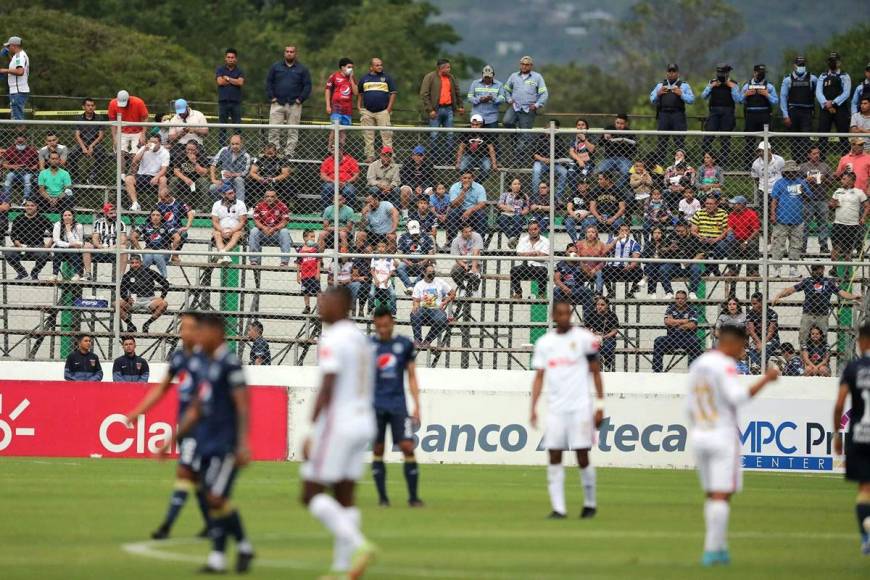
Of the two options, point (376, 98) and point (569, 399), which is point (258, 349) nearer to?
point (376, 98)

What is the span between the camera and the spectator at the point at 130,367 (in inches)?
983

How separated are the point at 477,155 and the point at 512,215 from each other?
3.62 ft

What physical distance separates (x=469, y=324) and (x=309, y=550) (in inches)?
478

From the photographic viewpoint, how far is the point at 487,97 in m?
30.7

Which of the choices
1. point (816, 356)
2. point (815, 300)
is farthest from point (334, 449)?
point (815, 300)

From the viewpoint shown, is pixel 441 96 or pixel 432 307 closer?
pixel 432 307

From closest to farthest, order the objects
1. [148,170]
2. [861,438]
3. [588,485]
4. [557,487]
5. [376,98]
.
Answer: [861,438] → [557,487] → [588,485] → [148,170] → [376,98]

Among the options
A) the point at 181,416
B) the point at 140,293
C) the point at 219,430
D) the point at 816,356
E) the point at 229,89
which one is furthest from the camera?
the point at 229,89

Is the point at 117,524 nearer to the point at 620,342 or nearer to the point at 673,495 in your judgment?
the point at 673,495

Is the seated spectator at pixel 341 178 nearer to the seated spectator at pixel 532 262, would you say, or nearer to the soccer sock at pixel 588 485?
the seated spectator at pixel 532 262

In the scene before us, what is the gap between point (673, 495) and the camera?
20.1 m

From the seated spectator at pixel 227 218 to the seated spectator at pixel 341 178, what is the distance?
4.84ft

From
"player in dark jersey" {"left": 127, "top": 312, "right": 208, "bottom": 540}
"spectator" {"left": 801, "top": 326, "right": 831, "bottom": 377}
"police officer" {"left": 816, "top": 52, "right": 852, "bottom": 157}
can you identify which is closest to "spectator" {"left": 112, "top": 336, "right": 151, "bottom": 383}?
"spectator" {"left": 801, "top": 326, "right": 831, "bottom": 377}

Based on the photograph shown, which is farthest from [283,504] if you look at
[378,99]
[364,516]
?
[378,99]
